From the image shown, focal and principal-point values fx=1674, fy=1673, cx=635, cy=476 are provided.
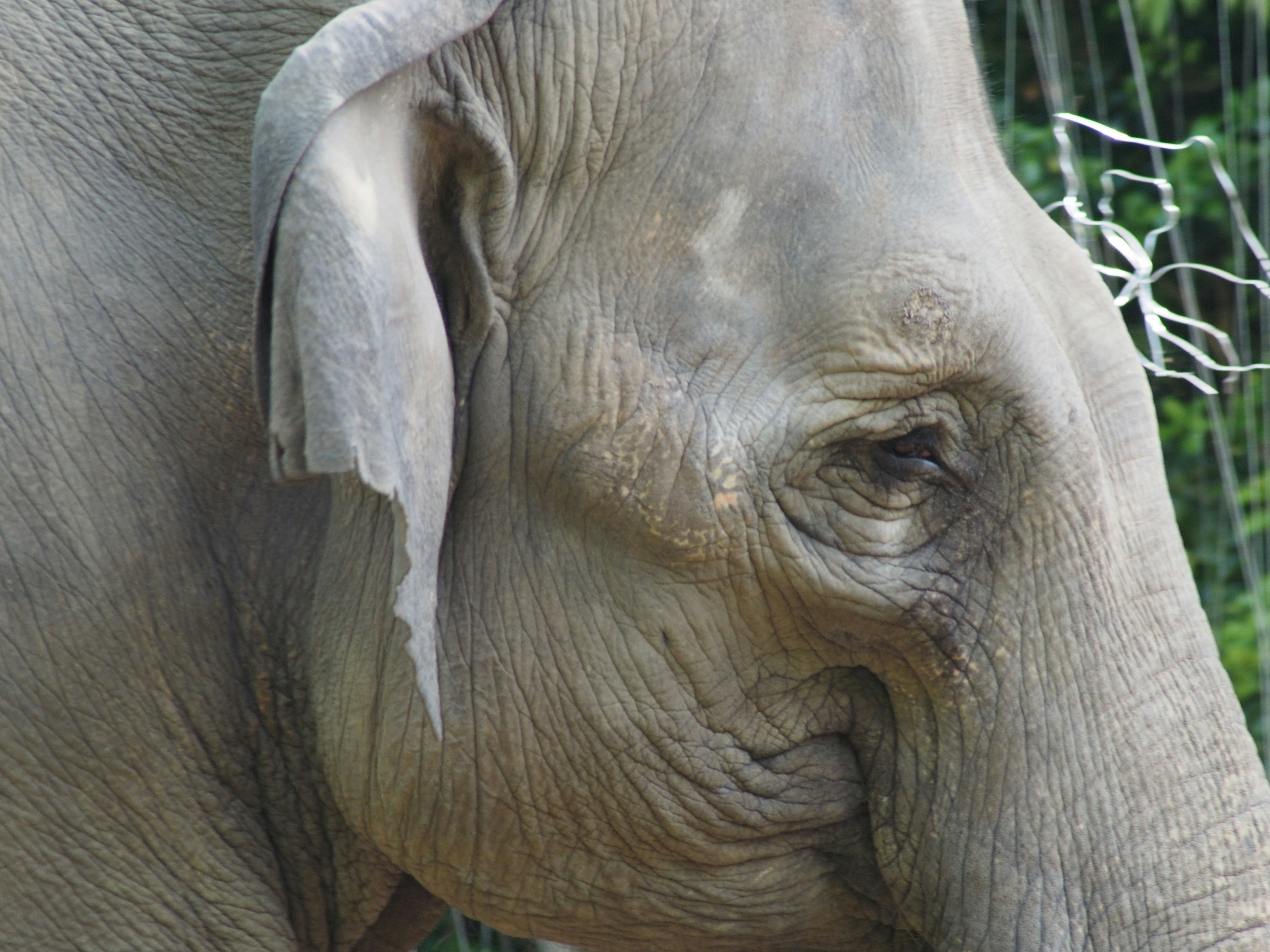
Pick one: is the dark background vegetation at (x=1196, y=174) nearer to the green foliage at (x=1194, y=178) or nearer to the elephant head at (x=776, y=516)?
the green foliage at (x=1194, y=178)

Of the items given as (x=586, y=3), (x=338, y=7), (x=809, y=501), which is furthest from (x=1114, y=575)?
(x=338, y=7)

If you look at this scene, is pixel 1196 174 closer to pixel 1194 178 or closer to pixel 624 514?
pixel 1194 178

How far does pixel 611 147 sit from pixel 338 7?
282 mm

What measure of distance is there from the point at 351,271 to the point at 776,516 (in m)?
0.45

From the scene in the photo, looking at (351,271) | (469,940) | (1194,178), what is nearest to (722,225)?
(351,271)

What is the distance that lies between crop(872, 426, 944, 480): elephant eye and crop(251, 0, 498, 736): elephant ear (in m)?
0.41

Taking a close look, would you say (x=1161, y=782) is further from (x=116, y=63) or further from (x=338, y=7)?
(x=116, y=63)

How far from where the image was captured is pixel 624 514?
1466 millimetres

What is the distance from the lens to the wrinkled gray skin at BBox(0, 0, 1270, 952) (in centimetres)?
146

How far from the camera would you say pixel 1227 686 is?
1562 mm

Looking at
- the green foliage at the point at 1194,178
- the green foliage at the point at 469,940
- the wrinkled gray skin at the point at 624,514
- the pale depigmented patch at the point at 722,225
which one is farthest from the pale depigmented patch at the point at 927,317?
the green foliage at the point at 1194,178

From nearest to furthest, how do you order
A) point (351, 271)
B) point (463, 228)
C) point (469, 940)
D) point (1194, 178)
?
point (351, 271), point (463, 228), point (469, 940), point (1194, 178)

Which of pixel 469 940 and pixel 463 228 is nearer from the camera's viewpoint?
pixel 463 228

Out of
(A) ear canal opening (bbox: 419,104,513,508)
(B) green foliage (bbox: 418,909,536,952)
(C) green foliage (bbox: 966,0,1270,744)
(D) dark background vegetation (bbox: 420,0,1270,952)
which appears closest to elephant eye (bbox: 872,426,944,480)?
(A) ear canal opening (bbox: 419,104,513,508)
